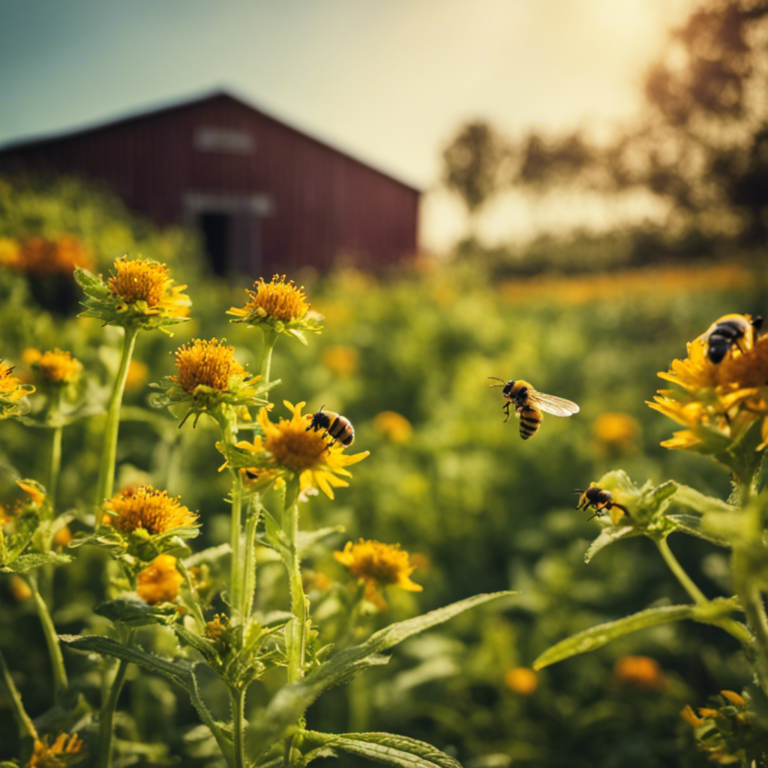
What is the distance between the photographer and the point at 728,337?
26.8 inches

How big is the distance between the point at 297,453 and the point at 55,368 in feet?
2.08

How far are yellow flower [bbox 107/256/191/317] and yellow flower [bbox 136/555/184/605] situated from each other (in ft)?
1.15

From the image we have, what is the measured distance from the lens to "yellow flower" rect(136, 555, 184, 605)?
88cm

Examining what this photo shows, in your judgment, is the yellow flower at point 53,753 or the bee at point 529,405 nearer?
the yellow flower at point 53,753

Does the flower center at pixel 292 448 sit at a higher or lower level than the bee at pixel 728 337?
lower

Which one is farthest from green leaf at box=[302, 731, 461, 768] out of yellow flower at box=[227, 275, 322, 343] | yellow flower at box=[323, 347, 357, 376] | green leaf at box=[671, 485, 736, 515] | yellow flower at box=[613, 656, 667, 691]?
yellow flower at box=[323, 347, 357, 376]

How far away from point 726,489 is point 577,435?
854 millimetres

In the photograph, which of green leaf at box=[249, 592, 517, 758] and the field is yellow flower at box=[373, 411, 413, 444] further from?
green leaf at box=[249, 592, 517, 758]

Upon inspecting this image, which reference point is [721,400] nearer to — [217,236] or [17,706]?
[17,706]

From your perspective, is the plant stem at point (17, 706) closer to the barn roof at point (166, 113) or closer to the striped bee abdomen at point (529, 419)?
the striped bee abdomen at point (529, 419)

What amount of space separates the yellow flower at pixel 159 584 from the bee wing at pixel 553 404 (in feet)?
2.55

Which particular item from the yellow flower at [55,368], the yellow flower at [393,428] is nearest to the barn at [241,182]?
the yellow flower at [393,428]

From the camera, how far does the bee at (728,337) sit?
0.66 m

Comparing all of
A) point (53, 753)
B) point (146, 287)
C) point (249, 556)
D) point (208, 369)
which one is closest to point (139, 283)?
point (146, 287)
